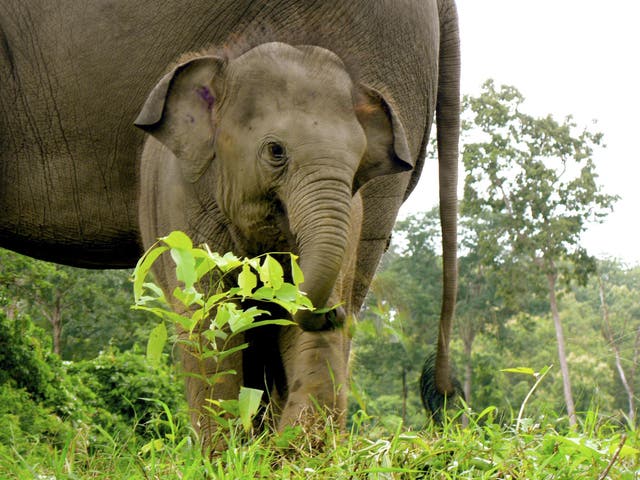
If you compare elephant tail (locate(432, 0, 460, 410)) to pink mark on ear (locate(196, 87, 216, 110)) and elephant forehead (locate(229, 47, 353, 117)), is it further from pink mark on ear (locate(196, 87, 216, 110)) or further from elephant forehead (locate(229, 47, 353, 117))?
pink mark on ear (locate(196, 87, 216, 110))

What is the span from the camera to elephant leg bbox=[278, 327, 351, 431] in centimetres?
329

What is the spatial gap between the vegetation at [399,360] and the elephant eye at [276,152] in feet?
1.47

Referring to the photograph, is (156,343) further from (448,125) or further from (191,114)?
(448,125)

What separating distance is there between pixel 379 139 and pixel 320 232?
0.55 meters

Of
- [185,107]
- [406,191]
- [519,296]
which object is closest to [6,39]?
[185,107]

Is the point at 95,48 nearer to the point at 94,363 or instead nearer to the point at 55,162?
the point at 55,162

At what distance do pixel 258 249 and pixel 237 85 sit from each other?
0.57m

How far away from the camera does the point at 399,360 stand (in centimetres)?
3014

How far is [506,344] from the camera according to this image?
31438 mm

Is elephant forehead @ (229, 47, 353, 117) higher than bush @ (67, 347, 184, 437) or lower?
higher

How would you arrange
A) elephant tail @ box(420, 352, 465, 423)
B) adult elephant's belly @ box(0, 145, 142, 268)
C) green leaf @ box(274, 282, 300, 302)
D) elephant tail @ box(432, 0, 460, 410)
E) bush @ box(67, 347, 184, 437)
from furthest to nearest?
bush @ box(67, 347, 184, 437) < elephant tail @ box(432, 0, 460, 410) < elephant tail @ box(420, 352, 465, 423) < adult elephant's belly @ box(0, 145, 142, 268) < green leaf @ box(274, 282, 300, 302)

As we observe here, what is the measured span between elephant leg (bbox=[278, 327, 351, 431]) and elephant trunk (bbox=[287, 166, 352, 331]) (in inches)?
2.8

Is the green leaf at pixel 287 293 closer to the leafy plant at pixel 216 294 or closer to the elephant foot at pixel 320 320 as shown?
the leafy plant at pixel 216 294

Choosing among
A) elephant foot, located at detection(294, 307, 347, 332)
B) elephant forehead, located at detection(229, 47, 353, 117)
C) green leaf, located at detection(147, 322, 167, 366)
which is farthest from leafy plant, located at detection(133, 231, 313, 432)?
elephant forehead, located at detection(229, 47, 353, 117)
